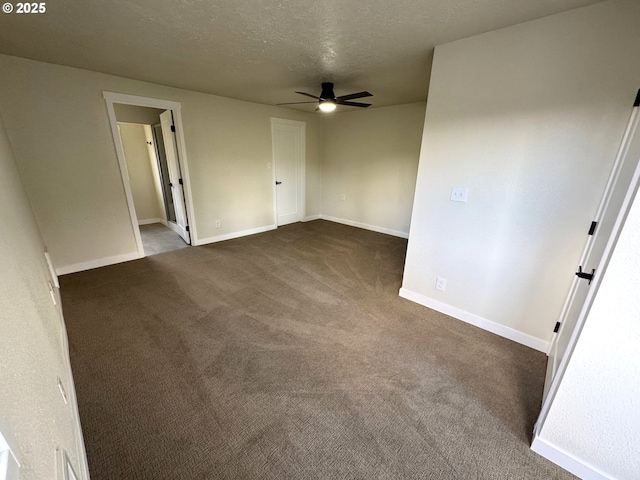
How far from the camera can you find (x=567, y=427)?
127cm

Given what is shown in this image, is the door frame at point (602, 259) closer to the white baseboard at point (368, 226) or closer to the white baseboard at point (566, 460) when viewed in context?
the white baseboard at point (566, 460)

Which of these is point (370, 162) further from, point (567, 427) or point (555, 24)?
point (567, 427)

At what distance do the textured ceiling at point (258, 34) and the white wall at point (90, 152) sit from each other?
0.26 m

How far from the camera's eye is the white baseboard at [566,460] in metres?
1.23

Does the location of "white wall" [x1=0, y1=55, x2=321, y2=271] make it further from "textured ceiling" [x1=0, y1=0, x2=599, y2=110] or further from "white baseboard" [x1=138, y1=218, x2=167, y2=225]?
"white baseboard" [x1=138, y1=218, x2=167, y2=225]

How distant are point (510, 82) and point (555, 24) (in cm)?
36

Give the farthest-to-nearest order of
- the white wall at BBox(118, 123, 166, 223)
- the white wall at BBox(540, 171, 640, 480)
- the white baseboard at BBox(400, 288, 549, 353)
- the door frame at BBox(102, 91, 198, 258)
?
the white wall at BBox(118, 123, 166, 223) < the door frame at BBox(102, 91, 198, 258) < the white baseboard at BBox(400, 288, 549, 353) < the white wall at BBox(540, 171, 640, 480)

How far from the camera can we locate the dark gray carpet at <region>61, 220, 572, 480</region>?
1.32 metres

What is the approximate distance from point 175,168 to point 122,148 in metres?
0.80

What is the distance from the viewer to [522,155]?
192cm

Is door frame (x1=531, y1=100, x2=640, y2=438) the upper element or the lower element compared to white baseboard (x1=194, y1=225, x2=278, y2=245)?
upper

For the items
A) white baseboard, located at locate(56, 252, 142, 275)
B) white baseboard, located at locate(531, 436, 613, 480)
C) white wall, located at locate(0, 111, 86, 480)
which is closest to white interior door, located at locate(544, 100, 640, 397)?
white baseboard, located at locate(531, 436, 613, 480)

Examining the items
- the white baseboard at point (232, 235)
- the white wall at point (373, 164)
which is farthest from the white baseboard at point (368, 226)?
the white baseboard at point (232, 235)

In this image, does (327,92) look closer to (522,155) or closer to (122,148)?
(522,155)
